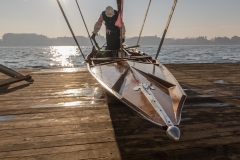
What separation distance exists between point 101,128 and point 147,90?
49.0 inches

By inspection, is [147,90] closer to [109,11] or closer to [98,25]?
[109,11]

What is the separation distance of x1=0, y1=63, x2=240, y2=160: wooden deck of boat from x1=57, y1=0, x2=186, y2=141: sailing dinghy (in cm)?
59

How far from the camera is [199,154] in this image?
3.48 m

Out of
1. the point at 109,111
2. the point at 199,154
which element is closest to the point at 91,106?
the point at 109,111

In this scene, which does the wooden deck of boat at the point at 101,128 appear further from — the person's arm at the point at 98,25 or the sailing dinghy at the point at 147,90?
the person's arm at the point at 98,25

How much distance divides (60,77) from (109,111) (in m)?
5.01

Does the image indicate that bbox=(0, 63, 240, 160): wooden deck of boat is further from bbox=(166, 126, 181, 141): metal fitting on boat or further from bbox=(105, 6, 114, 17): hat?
bbox=(105, 6, 114, 17): hat

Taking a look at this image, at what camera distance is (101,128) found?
442 cm

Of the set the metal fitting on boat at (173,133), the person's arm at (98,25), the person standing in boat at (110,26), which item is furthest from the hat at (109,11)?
the metal fitting on boat at (173,133)

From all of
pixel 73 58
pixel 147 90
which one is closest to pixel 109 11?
pixel 147 90

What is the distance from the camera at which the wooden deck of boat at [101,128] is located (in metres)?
3.53

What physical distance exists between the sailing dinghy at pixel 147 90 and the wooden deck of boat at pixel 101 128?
1.95 feet

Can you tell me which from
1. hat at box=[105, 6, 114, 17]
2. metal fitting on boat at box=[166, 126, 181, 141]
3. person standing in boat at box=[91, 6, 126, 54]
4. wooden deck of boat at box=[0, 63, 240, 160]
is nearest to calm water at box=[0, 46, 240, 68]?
person standing in boat at box=[91, 6, 126, 54]

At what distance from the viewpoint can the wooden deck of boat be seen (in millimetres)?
3529
